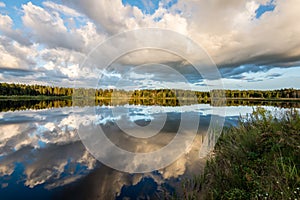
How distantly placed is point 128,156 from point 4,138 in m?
8.92

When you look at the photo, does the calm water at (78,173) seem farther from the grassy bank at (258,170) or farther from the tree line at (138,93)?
the tree line at (138,93)

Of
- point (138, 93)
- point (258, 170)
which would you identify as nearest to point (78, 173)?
point (258, 170)

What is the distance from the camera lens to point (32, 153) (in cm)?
867

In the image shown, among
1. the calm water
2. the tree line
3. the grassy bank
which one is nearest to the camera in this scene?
the grassy bank

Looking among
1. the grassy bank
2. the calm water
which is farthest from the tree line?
the grassy bank

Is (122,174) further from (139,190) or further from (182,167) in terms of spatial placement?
(182,167)

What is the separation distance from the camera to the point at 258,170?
4.67 m

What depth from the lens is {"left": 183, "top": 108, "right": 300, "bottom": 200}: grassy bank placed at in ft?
12.0

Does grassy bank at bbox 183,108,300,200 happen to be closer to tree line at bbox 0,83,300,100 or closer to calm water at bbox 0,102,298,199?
calm water at bbox 0,102,298,199

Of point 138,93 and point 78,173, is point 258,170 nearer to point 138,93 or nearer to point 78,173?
point 78,173

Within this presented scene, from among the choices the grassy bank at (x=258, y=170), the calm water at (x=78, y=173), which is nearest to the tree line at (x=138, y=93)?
the calm water at (x=78, y=173)

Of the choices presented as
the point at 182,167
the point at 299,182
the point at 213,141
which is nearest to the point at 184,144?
the point at 213,141

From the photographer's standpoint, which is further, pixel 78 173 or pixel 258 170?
pixel 78 173

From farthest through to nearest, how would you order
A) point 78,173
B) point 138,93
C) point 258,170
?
1. point 138,93
2. point 78,173
3. point 258,170
